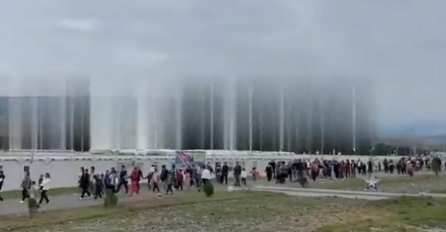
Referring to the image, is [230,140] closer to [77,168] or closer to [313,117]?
[313,117]

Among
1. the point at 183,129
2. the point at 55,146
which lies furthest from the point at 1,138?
the point at 183,129

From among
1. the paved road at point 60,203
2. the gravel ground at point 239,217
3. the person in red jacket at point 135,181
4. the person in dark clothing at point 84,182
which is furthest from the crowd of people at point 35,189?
the gravel ground at point 239,217

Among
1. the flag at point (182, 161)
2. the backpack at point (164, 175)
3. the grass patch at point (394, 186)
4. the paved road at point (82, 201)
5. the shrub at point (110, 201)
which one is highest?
the flag at point (182, 161)

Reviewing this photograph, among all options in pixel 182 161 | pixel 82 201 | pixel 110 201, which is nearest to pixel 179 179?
pixel 182 161

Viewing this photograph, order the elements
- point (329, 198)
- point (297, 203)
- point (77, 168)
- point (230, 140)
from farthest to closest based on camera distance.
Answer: point (230, 140), point (77, 168), point (329, 198), point (297, 203)

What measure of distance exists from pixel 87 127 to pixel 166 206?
7533cm

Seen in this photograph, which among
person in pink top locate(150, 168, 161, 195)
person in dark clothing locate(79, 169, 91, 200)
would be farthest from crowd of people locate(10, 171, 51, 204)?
person in pink top locate(150, 168, 161, 195)

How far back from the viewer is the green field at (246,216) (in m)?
21.0

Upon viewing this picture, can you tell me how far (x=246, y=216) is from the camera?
80.7 feet

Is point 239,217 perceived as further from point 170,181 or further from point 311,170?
point 311,170

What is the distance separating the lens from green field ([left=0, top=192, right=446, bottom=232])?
21000 mm

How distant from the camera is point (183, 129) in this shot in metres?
113

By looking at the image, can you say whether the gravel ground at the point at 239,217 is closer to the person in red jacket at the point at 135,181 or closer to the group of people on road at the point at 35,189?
the group of people on road at the point at 35,189

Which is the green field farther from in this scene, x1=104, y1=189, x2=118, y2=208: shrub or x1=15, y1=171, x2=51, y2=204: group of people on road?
x1=15, y1=171, x2=51, y2=204: group of people on road
